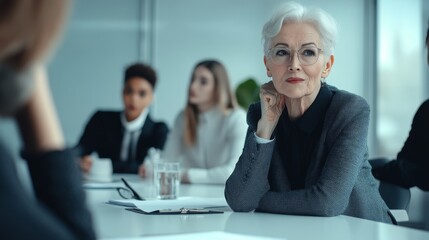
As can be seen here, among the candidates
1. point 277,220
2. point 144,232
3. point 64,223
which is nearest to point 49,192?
point 64,223

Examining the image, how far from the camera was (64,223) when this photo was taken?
888 mm

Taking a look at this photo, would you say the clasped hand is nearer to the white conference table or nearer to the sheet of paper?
the white conference table

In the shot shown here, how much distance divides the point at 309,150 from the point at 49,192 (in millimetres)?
1397

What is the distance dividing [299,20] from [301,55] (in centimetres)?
→ 11

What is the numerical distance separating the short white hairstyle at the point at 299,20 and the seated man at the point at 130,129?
250 centimetres

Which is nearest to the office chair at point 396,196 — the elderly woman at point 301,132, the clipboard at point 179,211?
the elderly woman at point 301,132

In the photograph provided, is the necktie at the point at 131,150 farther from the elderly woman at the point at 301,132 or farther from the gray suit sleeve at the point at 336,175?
the gray suit sleeve at the point at 336,175

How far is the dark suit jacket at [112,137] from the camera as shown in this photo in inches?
184

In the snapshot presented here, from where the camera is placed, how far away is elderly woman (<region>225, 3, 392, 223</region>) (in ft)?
6.66

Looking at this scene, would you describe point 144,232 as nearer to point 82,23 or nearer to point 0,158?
point 0,158

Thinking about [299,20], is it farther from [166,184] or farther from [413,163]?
[413,163]

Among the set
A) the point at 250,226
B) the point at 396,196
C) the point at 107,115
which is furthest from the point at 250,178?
the point at 107,115

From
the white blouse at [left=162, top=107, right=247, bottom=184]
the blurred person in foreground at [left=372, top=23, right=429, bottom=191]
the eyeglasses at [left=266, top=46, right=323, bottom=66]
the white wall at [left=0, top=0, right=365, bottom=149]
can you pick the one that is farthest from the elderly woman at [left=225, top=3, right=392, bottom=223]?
the white wall at [left=0, top=0, right=365, bottom=149]

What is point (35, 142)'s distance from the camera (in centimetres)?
89
